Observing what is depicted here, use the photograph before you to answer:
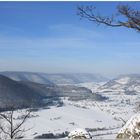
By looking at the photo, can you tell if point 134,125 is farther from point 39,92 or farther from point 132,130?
point 39,92

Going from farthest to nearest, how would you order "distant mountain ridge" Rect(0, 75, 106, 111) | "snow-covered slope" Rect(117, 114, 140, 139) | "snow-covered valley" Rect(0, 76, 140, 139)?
1. "distant mountain ridge" Rect(0, 75, 106, 111)
2. "snow-covered valley" Rect(0, 76, 140, 139)
3. "snow-covered slope" Rect(117, 114, 140, 139)

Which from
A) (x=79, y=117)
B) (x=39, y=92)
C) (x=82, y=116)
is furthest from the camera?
(x=39, y=92)

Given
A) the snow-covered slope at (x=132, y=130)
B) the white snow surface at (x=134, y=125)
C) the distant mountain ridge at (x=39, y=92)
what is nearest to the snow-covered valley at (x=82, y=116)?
the distant mountain ridge at (x=39, y=92)

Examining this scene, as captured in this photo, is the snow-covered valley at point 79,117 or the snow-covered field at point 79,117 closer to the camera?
the snow-covered valley at point 79,117

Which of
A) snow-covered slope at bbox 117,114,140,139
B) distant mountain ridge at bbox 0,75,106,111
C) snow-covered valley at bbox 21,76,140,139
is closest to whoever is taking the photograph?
snow-covered slope at bbox 117,114,140,139

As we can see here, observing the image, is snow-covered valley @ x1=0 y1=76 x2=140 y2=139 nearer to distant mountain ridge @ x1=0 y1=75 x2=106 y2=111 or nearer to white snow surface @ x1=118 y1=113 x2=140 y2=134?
distant mountain ridge @ x1=0 y1=75 x2=106 y2=111

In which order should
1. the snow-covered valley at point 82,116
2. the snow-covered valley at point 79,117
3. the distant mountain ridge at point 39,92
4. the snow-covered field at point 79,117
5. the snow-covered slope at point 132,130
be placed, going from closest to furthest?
the snow-covered slope at point 132,130 < the snow-covered valley at point 82,116 < the snow-covered valley at point 79,117 < the snow-covered field at point 79,117 < the distant mountain ridge at point 39,92

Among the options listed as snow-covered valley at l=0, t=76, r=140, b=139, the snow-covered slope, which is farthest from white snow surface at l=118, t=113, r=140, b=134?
snow-covered valley at l=0, t=76, r=140, b=139

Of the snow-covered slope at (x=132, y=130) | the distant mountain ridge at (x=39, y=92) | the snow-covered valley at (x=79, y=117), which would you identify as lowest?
the snow-covered valley at (x=79, y=117)

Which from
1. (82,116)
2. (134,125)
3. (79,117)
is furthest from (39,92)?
(134,125)

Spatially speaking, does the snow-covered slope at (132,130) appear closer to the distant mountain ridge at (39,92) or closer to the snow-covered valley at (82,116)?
the snow-covered valley at (82,116)

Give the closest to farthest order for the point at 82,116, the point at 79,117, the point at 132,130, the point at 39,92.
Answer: the point at 132,130 → the point at 79,117 → the point at 82,116 → the point at 39,92

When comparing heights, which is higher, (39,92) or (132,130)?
(39,92)
